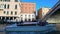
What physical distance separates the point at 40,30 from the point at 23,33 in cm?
124

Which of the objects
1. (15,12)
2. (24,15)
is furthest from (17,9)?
(24,15)

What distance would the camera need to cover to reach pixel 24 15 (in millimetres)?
83938

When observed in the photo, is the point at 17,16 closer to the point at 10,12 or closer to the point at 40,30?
the point at 10,12

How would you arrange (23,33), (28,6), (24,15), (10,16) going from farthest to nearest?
(28,6), (24,15), (10,16), (23,33)

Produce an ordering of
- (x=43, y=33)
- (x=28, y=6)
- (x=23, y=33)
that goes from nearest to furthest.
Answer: (x=23, y=33)
(x=43, y=33)
(x=28, y=6)

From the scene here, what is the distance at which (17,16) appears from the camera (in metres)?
57.7

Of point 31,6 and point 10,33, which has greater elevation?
point 31,6

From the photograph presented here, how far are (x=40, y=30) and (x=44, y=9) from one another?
83.0m

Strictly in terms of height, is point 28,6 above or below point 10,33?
above

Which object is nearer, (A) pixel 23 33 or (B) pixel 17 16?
(A) pixel 23 33

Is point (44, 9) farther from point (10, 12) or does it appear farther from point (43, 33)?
point (43, 33)

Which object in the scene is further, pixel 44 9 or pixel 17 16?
pixel 44 9

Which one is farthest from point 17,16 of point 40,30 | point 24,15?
point 40,30

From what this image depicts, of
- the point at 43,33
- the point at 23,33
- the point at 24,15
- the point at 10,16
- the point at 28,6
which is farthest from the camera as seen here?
the point at 28,6
